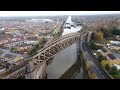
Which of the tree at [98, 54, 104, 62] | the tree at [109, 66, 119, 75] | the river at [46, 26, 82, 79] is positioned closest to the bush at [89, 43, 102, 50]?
the tree at [98, 54, 104, 62]

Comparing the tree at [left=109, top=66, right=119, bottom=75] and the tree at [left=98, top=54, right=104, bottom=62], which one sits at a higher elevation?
the tree at [left=98, top=54, right=104, bottom=62]

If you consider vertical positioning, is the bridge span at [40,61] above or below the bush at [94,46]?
below

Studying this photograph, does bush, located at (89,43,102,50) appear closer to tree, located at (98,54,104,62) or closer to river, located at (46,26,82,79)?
tree, located at (98,54,104,62)

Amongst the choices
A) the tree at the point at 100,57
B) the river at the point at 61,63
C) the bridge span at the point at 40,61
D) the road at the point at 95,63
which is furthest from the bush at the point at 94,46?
the bridge span at the point at 40,61

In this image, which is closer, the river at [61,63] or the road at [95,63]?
the road at [95,63]

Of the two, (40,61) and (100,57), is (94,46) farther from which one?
(40,61)

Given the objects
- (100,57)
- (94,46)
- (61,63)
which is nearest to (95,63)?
(100,57)

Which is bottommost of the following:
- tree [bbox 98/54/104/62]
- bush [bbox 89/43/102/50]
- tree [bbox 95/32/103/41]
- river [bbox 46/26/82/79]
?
river [bbox 46/26/82/79]

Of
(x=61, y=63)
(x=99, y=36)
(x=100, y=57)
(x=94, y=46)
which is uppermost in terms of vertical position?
(x=99, y=36)

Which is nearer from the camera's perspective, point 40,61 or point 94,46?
point 40,61

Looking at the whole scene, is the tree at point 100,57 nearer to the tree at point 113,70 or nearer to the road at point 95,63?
the road at point 95,63

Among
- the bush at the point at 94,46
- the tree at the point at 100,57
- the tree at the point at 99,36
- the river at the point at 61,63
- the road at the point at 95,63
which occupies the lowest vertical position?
the river at the point at 61,63
